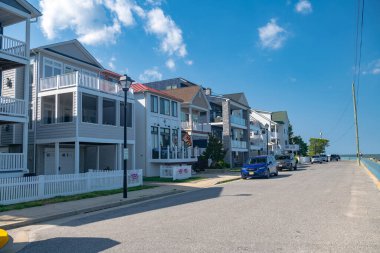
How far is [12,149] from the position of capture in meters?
22.7

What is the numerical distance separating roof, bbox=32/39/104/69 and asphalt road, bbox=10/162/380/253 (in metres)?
14.5

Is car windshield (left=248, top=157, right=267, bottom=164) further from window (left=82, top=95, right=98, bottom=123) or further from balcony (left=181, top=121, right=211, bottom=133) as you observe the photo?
window (left=82, top=95, right=98, bottom=123)

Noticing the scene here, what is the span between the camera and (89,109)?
25.4 meters

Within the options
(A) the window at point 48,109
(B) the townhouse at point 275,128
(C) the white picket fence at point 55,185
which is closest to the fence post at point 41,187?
(C) the white picket fence at point 55,185

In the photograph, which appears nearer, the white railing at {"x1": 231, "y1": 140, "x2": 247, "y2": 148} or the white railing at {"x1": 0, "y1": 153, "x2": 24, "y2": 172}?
the white railing at {"x1": 0, "y1": 153, "x2": 24, "y2": 172}

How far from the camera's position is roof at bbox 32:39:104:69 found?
925 inches

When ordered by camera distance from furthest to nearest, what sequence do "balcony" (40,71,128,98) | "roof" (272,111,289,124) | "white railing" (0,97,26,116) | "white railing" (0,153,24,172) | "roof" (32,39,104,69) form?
"roof" (272,111,289,124)
"roof" (32,39,104,69)
"balcony" (40,71,128,98)
"white railing" (0,97,26,116)
"white railing" (0,153,24,172)

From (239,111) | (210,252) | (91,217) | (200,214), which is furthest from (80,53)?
(239,111)

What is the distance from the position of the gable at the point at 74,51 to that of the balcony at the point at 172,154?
8473 millimetres

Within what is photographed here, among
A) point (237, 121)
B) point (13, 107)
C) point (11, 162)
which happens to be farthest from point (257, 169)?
point (237, 121)

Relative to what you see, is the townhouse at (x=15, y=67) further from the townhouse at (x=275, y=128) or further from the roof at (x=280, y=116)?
the roof at (x=280, y=116)

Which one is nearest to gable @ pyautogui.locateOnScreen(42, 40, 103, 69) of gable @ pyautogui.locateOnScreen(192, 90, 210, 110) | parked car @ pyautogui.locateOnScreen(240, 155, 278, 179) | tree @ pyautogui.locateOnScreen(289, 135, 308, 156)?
parked car @ pyautogui.locateOnScreen(240, 155, 278, 179)

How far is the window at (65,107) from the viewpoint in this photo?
74.4 ft

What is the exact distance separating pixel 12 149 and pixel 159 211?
1473 cm
